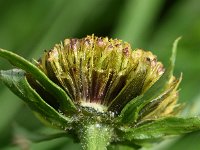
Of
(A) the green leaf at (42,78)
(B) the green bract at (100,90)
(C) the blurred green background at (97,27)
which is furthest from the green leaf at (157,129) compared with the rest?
(C) the blurred green background at (97,27)

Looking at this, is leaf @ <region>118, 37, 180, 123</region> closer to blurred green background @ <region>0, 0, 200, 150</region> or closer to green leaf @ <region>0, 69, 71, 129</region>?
green leaf @ <region>0, 69, 71, 129</region>

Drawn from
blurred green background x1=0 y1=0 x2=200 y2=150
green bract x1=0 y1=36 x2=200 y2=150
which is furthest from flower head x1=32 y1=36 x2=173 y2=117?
blurred green background x1=0 y1=0 x2=200 y2=150

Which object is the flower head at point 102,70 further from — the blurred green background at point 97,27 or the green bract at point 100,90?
the blurred green background at point 97,27

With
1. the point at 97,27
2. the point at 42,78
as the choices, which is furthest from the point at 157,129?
the point at 97,27

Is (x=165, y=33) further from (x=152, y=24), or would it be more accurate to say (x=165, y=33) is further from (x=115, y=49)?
(x=115, y=49)

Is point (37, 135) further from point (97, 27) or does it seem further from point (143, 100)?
point (97, 27)
